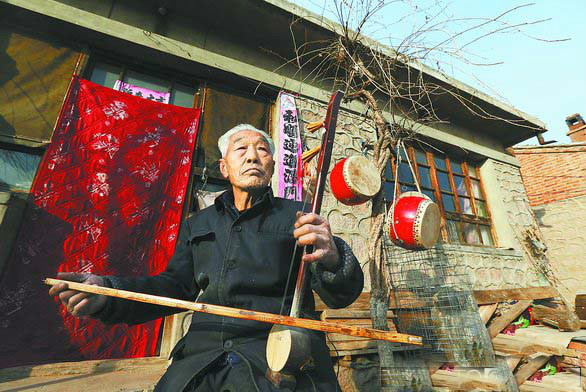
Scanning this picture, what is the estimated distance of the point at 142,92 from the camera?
398cm

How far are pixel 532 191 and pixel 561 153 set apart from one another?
182 cm

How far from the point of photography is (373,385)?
10.0 ft

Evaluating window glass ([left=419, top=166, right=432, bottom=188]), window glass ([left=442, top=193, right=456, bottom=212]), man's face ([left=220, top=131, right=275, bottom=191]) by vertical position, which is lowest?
man's face ([left=220, top=131, right=275, bottom=191])

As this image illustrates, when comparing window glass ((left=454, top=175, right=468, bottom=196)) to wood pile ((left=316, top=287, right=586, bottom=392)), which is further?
window glass ((left=454, top=175, right=468, bottom=196))

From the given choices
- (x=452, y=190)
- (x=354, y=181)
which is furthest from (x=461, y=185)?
(x=354, y=181)

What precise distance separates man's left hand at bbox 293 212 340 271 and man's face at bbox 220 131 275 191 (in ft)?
2.45

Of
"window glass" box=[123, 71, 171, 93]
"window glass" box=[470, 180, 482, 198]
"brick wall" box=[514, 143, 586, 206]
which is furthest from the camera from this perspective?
"brick wall" box=[514, 143, 586, 206]

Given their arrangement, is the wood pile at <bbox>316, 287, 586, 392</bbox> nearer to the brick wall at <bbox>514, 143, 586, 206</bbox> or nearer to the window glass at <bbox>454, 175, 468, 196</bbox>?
the window glass at <bbox>454, 175, 468, 196</bbox>

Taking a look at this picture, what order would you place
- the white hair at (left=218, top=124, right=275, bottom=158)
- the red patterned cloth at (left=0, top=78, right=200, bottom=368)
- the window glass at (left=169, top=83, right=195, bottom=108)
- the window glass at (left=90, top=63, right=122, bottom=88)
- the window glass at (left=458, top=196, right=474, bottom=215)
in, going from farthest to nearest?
the window glass at (left=458, top=196, right=474, bottom=215), the window glass at (left=169, top=83, right=195, bottom=108), the window glass at (left=90, top=63, right=122, bottom=88), the red patterned cloth at (left=0, top=78, right=200, bottom=368), the white hair at (left=218, top=124, right=275, bottom=158)

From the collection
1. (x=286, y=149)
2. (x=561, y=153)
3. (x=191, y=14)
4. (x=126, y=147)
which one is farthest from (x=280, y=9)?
(x=561, y=153)

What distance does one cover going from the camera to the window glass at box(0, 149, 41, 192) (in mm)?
3113

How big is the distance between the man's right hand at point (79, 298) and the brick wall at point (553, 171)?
48.9 ft

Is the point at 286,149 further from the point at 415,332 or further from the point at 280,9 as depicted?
the point at 415,332

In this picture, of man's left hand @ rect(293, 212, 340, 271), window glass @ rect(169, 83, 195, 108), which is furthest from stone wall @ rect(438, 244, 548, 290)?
window glass @ rect(169, 83, 195, 108)
